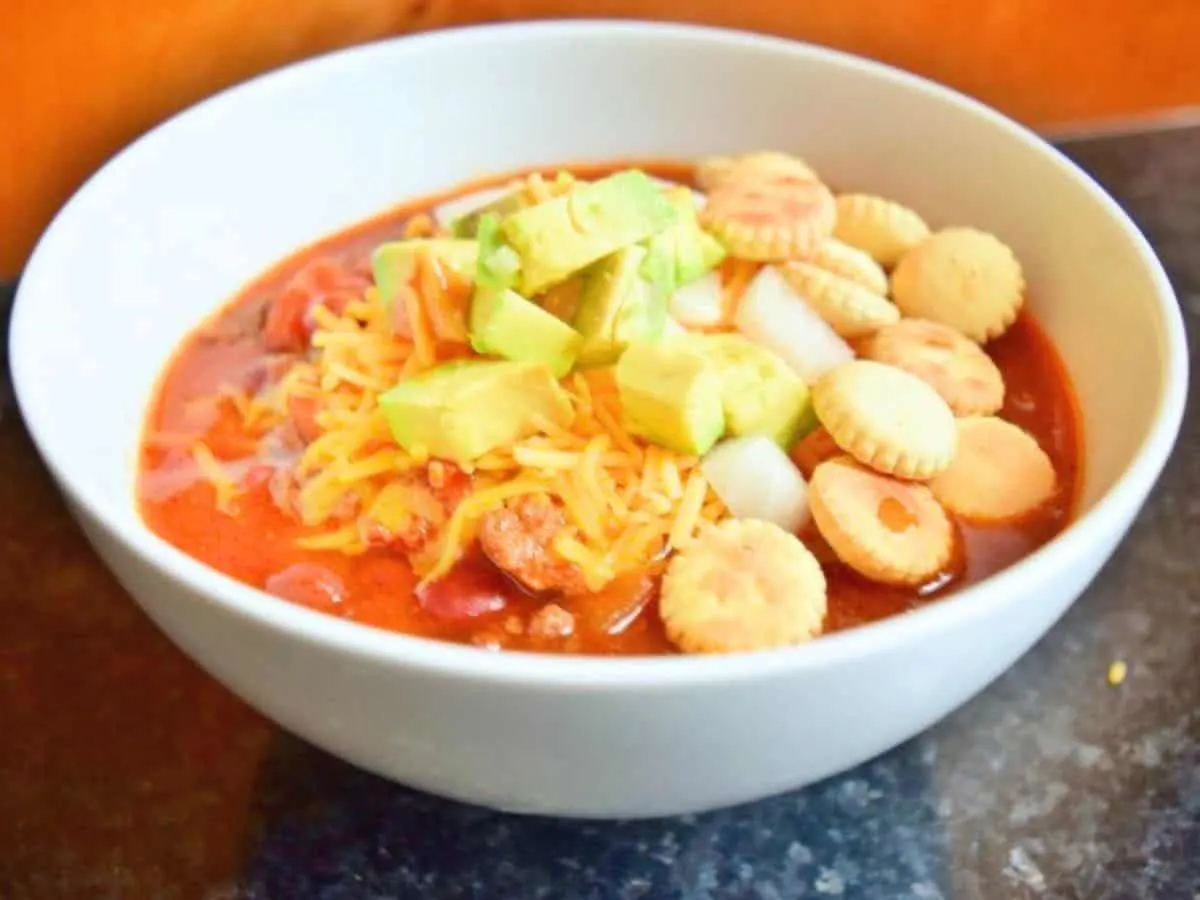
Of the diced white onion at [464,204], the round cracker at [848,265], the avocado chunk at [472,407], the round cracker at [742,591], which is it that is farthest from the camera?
the diced white onion at [464,204]

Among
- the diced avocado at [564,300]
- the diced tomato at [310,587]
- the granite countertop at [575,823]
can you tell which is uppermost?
the diced avocado at [564,300]

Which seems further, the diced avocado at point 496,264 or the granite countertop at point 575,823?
the diced avocado at point 496,264

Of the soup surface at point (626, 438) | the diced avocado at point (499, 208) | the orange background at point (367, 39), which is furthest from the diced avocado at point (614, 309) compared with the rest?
the orange background at point (367, 39)

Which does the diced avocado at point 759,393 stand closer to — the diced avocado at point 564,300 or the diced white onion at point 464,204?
the diced avocado at point 564,300

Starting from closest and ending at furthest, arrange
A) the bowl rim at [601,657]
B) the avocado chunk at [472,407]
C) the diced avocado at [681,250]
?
the bowl rim at [601,657] → the avocado chunk at [472,407] → the diced avocado at [681,250]

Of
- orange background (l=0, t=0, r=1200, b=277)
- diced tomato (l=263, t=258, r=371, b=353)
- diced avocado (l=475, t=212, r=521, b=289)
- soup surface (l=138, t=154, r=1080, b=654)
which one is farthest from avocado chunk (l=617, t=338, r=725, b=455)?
orange background (l=0, t=0, r=1200, b=277)

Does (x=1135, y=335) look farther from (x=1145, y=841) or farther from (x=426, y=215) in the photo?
(x=426, y=215)

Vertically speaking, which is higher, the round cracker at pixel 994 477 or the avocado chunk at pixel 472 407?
the avocado chunk at pixel 472 407

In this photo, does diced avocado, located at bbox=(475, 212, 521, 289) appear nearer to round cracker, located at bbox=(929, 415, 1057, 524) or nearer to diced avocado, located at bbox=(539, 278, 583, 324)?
diced avocado, located at bbox=(539, 278, 583, 324)
